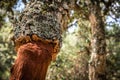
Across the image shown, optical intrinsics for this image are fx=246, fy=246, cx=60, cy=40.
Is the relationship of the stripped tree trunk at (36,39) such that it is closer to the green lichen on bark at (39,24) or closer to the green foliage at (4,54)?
the green lichen on bark at (39,24)

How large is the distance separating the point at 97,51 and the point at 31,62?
4973 millimetres

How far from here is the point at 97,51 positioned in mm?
7145

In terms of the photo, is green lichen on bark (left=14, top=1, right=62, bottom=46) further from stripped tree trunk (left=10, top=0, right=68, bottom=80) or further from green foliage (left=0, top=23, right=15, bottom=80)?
green foliage (left=0, top=23, right=15, bottom=80)

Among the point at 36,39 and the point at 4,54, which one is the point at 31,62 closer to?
the point at 36,39

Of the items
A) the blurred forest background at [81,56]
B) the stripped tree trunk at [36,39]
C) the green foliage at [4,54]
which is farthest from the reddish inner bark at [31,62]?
the green foliage at [4,54]

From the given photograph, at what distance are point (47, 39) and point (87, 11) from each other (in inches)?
242

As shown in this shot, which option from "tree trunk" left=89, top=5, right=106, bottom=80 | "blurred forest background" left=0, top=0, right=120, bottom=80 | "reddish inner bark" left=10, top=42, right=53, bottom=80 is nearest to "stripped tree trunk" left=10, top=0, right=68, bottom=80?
"reddish inner bark" left=10, top=42, right=53, bottom=80

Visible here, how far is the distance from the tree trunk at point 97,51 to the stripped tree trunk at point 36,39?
4.22 m

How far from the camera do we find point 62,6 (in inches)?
124

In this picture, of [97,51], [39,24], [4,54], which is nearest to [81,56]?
[97,51]

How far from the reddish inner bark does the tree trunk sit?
179 inches

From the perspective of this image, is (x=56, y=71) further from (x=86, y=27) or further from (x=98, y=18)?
(x=98, y=18)

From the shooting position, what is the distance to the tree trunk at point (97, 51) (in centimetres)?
690

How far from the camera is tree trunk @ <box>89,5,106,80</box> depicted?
6898mm
